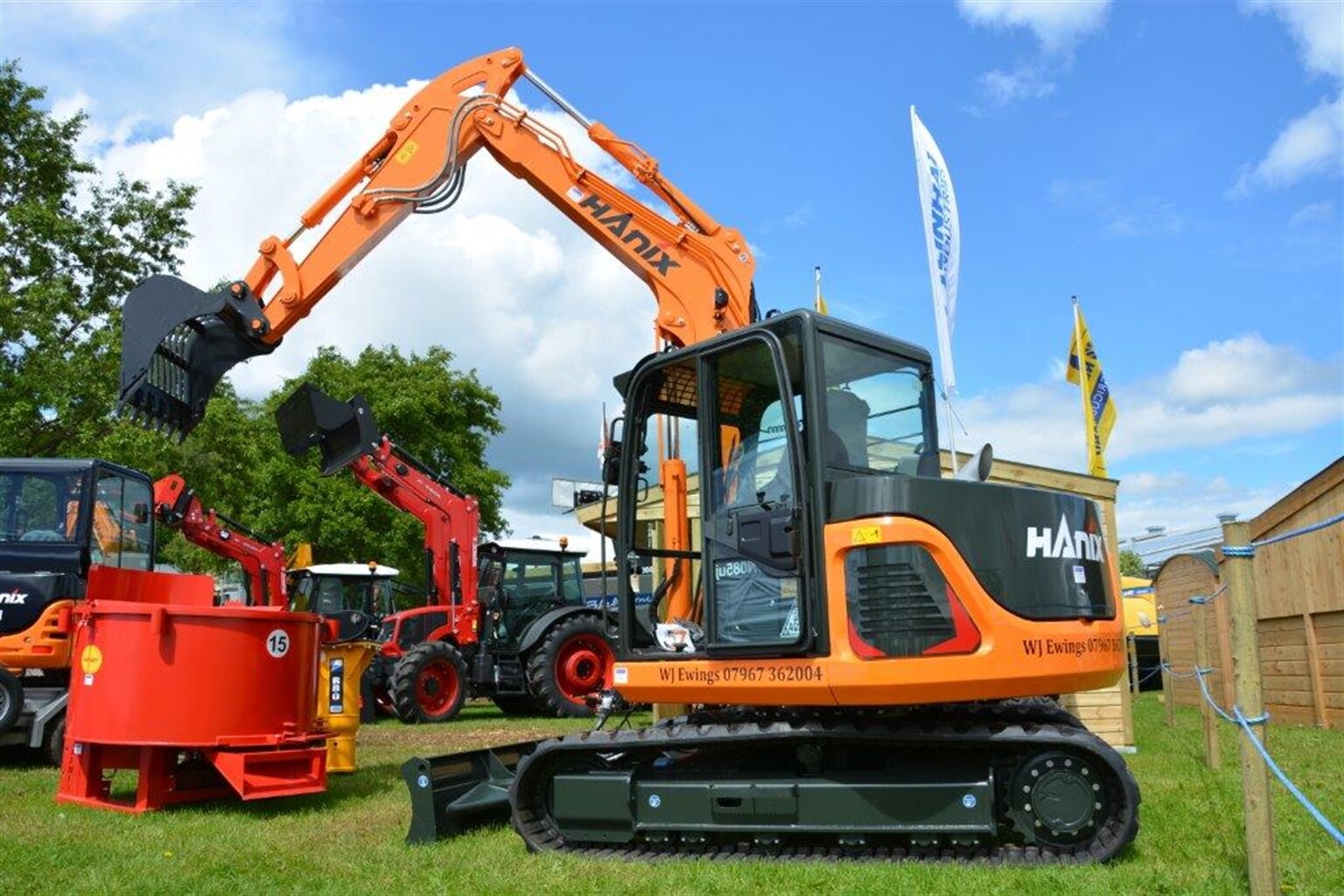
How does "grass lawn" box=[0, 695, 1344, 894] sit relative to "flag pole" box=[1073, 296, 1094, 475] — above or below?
below

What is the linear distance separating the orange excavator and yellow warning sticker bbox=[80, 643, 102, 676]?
99.1 inches

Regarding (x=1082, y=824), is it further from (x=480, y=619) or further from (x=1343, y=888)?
(x=480, y=619)

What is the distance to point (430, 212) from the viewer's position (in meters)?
8.99

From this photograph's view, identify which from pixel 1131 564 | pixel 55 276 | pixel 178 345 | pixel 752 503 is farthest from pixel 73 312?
pixel 1131 564

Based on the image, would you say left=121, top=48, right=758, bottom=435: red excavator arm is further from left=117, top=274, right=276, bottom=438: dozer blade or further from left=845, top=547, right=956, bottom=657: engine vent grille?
left=845, top=547, right=956, bottom=657: engine vent grille

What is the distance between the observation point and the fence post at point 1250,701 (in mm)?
4121

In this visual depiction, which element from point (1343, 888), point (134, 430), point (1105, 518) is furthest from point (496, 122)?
point (134, 430)

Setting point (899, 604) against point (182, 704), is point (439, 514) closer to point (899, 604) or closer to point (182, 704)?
point (182, 704)

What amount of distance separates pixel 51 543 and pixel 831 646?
8.12 metres

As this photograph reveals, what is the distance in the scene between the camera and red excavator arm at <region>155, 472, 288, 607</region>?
54.1ft

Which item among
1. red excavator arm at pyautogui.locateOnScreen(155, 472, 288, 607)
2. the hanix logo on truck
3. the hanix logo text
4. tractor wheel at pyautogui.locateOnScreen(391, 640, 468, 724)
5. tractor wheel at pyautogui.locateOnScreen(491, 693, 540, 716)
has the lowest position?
tractor wheel at pyautogui.locateOnScreen(491, 693, 540, 716)

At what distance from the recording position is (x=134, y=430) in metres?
17.8

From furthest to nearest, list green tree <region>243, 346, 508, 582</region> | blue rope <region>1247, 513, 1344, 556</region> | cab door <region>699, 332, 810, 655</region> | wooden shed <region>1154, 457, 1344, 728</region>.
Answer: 1. green tree <region>243, 346, 508, 582</region>
2. wooden shed <region>1154, 457, 1344, 728</region>
3. cab door <region>699, 332, 810, 655</region>
4. blue rope <region>1247, 513, 1344, 556</region>

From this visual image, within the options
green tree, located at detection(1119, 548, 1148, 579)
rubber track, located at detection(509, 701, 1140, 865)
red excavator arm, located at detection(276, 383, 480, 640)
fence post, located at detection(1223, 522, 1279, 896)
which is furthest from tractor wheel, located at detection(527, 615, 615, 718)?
green tree, located at detection(1119, 548, 1148, 579)
